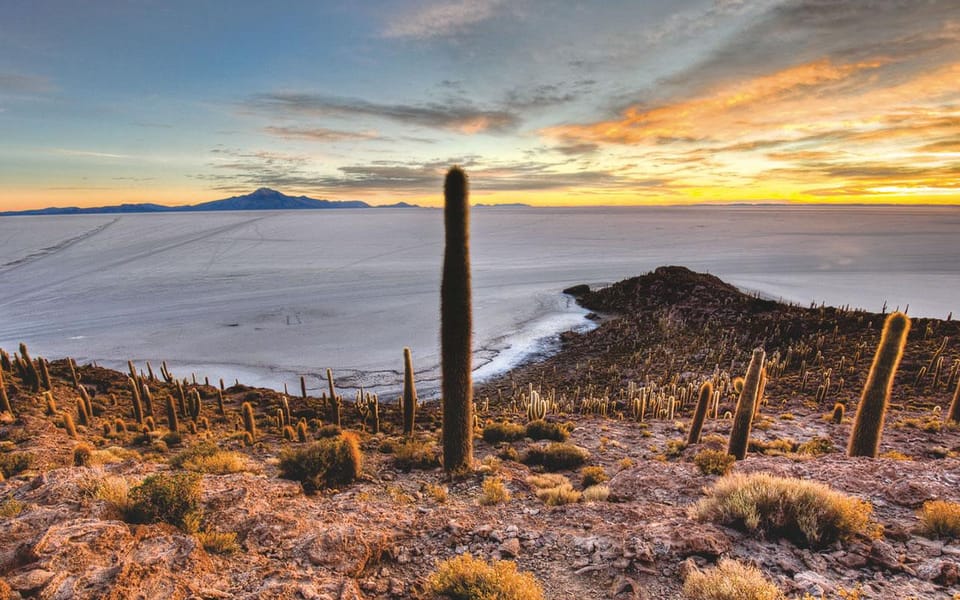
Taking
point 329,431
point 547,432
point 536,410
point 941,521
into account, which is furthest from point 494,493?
point 329,431

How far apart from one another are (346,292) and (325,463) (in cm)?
4514

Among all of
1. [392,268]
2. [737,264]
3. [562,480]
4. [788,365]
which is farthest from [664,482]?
[737,264]

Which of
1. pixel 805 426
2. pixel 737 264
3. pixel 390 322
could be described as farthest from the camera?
pixel 737 264

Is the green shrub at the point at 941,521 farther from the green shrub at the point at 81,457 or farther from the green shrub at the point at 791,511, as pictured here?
the green shrub at the point at 81,457

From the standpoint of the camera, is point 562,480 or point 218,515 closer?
point 218,515

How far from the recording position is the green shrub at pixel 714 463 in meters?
9.57

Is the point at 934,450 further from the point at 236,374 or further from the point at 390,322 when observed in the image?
the point at 390,322

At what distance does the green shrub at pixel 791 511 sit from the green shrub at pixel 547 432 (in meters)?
7.56

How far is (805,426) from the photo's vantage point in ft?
50.4

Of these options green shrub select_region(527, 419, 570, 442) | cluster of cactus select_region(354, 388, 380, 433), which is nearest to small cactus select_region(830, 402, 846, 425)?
green shrub select_region(527, 419, 570, 442)

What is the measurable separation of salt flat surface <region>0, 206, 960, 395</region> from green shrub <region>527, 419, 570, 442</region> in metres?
11.9

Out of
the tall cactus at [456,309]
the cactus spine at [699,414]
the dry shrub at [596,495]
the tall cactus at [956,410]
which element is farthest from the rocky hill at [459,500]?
the tall cactus at [456,309]

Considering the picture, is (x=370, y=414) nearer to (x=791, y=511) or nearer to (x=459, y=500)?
(x=459, y=500)

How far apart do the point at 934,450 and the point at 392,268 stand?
65.3m
